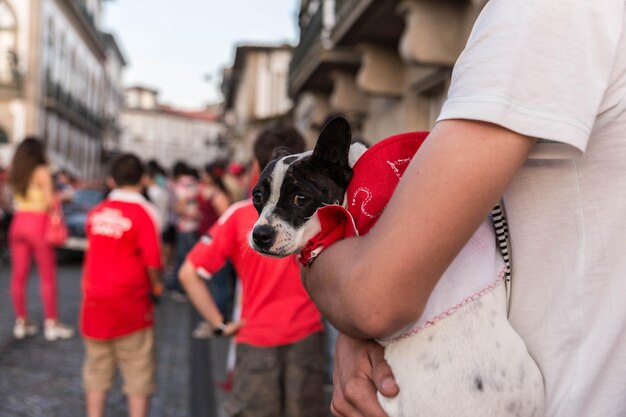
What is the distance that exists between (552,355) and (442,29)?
6.54m

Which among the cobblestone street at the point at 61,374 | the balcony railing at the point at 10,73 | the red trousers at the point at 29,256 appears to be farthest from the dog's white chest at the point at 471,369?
the balcony railing at the point at 10,73

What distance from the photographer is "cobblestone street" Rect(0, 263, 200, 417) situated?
5719 mm

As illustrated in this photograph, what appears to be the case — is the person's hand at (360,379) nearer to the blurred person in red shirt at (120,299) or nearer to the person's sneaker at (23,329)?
the blurred person in red shirt at (120,299)

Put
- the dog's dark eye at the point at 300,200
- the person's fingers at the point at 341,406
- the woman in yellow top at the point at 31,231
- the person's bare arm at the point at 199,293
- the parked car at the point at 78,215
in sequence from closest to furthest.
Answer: the person's fingers at the point at 341,406, the dog's dark eye at the point at 300,200, the person's bare arm at the point at 199,293, the woman in yellow top at the point at 31,231, the parked car at the point at 78,215

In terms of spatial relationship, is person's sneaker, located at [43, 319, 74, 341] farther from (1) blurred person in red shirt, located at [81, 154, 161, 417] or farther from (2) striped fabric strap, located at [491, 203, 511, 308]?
(2) striped fabric strap, located at [491, 203, 511, 308]

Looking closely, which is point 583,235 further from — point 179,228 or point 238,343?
point 179,228

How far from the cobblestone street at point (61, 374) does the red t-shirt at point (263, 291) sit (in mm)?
2113

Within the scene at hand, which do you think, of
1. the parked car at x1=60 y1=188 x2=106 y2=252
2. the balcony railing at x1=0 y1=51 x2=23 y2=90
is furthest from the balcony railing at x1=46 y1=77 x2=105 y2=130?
the parked car at x1=60 y1=188 x2=106 y2=252

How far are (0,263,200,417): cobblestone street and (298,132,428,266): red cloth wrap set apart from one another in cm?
473

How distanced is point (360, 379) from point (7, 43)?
35369 millimetres

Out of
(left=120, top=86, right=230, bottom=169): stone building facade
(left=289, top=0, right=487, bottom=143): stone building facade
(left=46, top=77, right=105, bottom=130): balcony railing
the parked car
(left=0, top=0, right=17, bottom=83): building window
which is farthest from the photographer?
(left=120, top=86, right=230, bottom=169): stone building facade

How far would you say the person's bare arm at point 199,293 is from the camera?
13.5 ft

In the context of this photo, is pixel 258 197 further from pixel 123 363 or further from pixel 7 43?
pixel 7 43

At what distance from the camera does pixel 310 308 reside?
3988 millimetres
